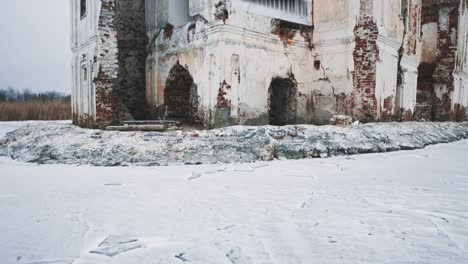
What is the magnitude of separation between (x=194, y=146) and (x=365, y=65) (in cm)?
609

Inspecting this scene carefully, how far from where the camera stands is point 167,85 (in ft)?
32.3

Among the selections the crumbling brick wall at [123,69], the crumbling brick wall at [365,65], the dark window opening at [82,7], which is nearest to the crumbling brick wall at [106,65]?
the crumbling brick wall at [123,69]

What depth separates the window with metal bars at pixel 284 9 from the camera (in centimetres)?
836

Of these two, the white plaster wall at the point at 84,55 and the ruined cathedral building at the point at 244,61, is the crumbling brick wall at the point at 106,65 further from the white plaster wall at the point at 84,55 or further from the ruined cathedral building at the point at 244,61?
the white plaster wall at the point at 84,55

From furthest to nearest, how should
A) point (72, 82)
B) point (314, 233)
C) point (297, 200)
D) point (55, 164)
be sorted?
point (72, 82)
point (55, 164)
point (297, 200)
point (314, 233)

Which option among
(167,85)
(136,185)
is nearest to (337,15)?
(167,85)

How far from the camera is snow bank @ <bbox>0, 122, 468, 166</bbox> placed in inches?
213

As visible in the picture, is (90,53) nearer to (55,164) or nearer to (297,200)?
(55,164)

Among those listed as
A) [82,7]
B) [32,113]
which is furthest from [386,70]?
[32,113]

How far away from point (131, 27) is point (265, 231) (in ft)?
32.7

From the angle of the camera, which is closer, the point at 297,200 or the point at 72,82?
the point at 297,200

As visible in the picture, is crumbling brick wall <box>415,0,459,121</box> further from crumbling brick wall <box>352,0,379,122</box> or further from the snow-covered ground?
the snow-covered ground

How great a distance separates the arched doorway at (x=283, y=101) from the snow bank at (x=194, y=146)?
2769mm

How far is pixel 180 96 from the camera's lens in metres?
10.1
